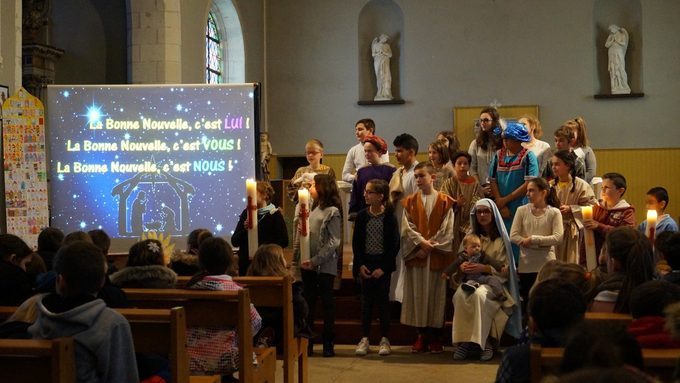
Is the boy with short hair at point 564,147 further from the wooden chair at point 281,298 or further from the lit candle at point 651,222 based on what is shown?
the wooden chair at point 281,298

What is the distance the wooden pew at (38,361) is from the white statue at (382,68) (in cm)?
1249

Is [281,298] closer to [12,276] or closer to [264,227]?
[12,276]

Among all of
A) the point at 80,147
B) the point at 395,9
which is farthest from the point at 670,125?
the point at 80,147

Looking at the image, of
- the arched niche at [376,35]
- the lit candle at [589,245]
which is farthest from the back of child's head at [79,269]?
the arched niche at [376,35]

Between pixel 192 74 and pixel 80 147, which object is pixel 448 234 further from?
pixel 192 74

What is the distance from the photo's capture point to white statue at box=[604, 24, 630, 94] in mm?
14555

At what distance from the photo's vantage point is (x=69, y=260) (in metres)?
3.18

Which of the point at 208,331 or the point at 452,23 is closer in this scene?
the point at 208,331

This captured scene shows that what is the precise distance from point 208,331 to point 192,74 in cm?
776

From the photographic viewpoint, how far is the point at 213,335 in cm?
444

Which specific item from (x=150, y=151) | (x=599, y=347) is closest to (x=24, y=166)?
(x=150, y=151)

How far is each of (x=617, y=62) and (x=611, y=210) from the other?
8301mm

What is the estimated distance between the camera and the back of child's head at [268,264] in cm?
554

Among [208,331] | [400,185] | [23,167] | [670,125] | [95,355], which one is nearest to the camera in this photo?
[95,355]
